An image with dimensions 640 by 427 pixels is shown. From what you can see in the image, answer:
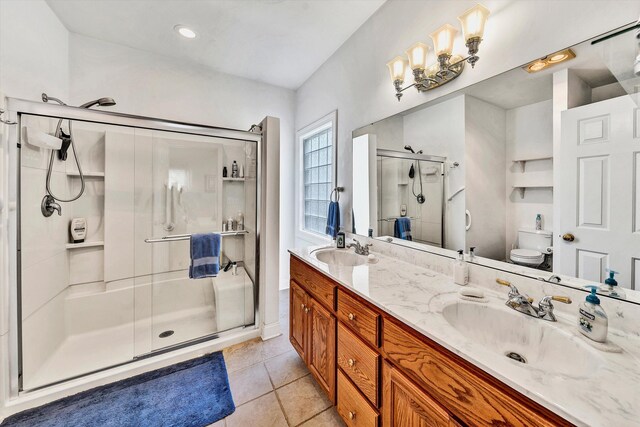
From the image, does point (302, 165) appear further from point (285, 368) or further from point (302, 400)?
point (302, 400)

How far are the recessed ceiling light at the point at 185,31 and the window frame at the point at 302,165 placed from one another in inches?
55.1

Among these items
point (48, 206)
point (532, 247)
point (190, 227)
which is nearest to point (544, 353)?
point (532, 247)

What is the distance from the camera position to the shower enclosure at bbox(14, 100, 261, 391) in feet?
6.36

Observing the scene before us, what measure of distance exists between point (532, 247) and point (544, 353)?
46 cm

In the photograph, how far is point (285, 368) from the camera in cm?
182

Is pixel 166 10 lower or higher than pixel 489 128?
higher

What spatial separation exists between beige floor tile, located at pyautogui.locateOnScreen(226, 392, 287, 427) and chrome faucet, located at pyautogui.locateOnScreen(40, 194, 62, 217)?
1995 mm

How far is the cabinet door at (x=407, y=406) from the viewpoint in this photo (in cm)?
77

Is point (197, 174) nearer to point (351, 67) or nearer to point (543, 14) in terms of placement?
point (351, 67)

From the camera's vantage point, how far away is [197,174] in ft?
7.79

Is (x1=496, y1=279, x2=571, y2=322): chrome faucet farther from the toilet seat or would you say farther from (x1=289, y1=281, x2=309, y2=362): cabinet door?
(x1=289, y1=281, x2=309, y2=362): cabinet door

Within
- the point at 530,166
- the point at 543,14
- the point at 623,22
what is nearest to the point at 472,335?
the point at 530,166

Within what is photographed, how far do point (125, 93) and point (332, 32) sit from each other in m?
2.12

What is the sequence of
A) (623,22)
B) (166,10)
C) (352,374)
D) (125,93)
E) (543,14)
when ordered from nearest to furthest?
(623,22)
(543,14)
(352,374)
(166,10)
(125,93)
